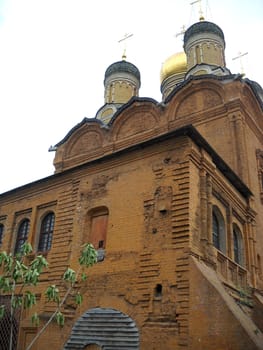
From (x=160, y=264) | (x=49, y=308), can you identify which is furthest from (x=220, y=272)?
(x=49, y=308)

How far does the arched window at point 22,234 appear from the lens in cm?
1438

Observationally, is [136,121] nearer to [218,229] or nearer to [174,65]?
[218,229]

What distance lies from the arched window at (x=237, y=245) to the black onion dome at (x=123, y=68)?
15.6m

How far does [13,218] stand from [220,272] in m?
7.75

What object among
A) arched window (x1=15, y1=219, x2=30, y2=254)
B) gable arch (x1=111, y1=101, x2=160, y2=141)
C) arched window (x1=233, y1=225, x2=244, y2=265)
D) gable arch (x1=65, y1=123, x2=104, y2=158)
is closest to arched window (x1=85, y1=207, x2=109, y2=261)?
arched window (x1=15, y1=219, x2=30, y2=254)

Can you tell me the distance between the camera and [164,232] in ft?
33.7

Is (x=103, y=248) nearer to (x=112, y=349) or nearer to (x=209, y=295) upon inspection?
(x=112, y=349)

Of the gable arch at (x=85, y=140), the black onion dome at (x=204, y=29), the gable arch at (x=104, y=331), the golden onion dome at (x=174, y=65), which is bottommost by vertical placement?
the gable arch at (x=104, y=331)

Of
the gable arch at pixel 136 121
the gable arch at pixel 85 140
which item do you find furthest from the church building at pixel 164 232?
the gable arch at pixel 85 140

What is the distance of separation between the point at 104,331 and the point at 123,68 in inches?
747

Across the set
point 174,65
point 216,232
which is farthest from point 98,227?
point 174,65

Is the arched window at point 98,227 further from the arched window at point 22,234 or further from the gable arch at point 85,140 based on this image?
the gable arch at point 85,140

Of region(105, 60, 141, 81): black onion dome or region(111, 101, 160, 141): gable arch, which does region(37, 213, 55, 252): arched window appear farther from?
region(105, 60, 141, 81): black onion dome

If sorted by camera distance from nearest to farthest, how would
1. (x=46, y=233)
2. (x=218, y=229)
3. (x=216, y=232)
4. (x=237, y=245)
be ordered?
(x=216, y=232)
(x=218, y=229)
(x=237, y=245)
(x=46, y=233)
